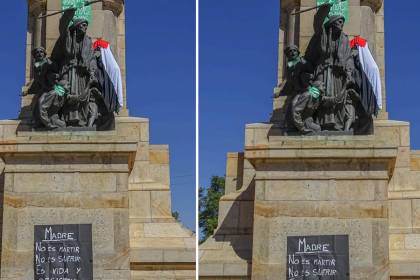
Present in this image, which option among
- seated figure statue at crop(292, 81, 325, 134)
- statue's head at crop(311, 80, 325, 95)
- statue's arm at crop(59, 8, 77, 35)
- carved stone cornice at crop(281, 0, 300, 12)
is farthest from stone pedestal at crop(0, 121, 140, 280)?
carved stone cornice at crop(281, 0, 300, 12)

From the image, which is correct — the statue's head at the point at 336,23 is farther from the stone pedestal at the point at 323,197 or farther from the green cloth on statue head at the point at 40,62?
the green cloth on statue head at the point at 40,62

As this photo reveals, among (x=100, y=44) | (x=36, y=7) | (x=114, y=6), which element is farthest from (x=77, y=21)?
(x=36, y=7)

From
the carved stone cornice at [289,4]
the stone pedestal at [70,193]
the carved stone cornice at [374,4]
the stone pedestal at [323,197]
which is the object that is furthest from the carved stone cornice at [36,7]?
the carved stone cornice at [374,4]

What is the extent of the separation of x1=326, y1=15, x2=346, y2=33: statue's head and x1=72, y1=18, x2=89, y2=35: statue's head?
17.2 feet

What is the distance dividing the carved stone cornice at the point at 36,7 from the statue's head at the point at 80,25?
2594mm

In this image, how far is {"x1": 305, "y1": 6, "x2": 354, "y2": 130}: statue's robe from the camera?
76.0 ft

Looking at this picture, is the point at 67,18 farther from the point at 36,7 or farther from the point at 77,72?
the point at 36,7

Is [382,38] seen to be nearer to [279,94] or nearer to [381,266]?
[279,94]

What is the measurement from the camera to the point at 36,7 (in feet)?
87.0

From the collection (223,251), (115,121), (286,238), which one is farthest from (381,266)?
(115,121)

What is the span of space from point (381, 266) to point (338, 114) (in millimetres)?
3307

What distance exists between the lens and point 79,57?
23.8 meters

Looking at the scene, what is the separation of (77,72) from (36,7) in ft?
11.6

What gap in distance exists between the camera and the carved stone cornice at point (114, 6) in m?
26.1
